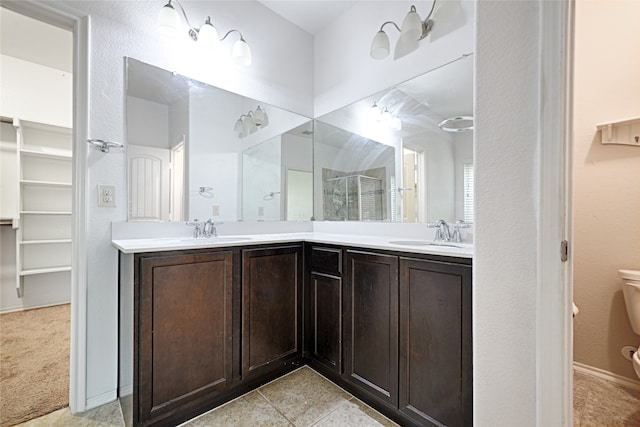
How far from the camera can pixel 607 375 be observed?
1.77 meters

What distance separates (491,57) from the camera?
0.90 m

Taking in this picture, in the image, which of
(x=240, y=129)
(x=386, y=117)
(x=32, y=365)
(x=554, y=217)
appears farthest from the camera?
(x=240, y=129)

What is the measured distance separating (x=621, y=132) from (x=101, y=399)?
348 cm

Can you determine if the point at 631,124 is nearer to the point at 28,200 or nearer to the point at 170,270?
the point at 170,270

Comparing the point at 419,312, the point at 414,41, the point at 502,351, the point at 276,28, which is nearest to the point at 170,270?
the point at 419,312

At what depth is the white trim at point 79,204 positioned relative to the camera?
4.93 ft

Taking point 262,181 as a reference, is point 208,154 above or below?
above

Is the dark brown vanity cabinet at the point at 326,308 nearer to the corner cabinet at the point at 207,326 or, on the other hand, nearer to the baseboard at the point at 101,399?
the corner cabinet at the point at 207,326

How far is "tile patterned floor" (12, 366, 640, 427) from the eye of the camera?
141cm

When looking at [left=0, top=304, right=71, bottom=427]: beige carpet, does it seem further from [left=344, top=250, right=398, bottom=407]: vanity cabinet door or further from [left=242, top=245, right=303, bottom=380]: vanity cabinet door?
[left=344, top=250, right=398, bottom=407]: vanity cabinet door

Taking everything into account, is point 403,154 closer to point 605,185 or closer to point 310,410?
point 605,185

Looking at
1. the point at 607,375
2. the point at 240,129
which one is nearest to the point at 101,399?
the point at 240,129

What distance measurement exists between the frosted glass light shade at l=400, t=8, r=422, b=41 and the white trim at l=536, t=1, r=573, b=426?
118 centimetres

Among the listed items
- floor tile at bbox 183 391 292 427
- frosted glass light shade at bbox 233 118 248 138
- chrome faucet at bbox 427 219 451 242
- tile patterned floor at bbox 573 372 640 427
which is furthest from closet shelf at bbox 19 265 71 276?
tile patterned floor at bbox 573 372 640 427
